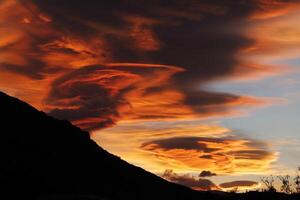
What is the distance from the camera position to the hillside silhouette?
65375 mm

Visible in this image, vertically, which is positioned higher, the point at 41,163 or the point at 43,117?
the point at 43,117

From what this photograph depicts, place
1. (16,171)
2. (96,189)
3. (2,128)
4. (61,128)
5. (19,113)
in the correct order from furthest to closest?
(61,128) < (19,113) < (2,128) < (96,189) < (16,171)

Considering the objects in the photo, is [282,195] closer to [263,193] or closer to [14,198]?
[263,193]

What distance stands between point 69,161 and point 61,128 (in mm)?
11364

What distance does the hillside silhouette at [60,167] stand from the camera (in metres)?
65.4

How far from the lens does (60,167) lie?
74875 mm

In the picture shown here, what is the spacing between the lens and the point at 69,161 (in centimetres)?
7969

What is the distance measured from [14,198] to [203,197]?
32272 mm

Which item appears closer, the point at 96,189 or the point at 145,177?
the point at 96,189

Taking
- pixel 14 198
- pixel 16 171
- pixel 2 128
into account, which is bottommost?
pixel 14 198

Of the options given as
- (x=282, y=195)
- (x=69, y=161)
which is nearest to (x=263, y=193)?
(x=282, y=195)

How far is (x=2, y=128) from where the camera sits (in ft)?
252

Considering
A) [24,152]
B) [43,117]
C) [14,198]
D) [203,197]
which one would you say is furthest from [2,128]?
[203,197]

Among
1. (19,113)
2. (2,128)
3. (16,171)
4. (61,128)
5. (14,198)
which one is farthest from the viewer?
(61,128)
